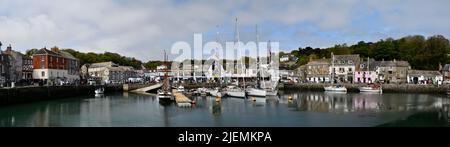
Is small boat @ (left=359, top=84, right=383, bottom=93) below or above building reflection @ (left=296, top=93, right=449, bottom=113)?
above

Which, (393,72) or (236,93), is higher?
(393,72)

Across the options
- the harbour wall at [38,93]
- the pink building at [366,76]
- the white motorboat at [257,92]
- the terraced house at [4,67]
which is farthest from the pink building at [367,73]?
the terraced house at [4,67]

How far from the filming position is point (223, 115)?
2864 cm

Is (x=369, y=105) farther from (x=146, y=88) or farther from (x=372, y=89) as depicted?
(x=146, y=88)

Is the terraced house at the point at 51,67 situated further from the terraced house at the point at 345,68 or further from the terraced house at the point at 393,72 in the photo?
the terraced house at the point at 393,72

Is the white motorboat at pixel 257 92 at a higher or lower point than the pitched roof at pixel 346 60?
lower

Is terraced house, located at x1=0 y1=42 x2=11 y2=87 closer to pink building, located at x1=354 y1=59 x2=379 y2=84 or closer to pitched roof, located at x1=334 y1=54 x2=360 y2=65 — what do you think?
pitched roof, located at x1=334 y1=54 x2=360 y2=65

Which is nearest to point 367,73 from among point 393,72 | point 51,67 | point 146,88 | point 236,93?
point 393,72

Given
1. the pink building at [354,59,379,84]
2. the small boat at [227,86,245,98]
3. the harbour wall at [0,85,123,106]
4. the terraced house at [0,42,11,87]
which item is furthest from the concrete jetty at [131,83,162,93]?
the pink building at [354,59,379,84]

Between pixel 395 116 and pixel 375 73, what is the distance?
52566 mm

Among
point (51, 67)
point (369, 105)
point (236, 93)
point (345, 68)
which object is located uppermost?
point (51, 67)
